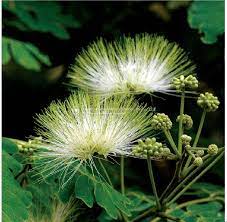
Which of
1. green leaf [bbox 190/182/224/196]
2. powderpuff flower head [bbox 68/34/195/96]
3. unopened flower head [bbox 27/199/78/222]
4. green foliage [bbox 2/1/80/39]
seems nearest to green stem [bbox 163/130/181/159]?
powderpuff flower head [bbox 68/34/195/96]

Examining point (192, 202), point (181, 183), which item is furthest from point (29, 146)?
point (192, 202)

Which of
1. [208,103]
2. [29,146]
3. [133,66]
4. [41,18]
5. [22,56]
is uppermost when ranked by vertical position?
[41,18]

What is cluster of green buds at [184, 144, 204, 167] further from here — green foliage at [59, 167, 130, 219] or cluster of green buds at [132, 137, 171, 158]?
green foliage at [59, 167, 130, 219]

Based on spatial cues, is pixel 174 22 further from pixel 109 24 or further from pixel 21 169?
pixel 21 169

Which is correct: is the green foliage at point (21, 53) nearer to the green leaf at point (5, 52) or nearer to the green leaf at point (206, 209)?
the green leaf at point (5, 52)

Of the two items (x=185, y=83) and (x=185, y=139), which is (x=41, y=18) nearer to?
(x=185, y=83)

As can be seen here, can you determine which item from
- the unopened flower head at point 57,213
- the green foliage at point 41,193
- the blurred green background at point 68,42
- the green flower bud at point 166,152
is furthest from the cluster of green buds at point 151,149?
the blurred green background at point 68,42
